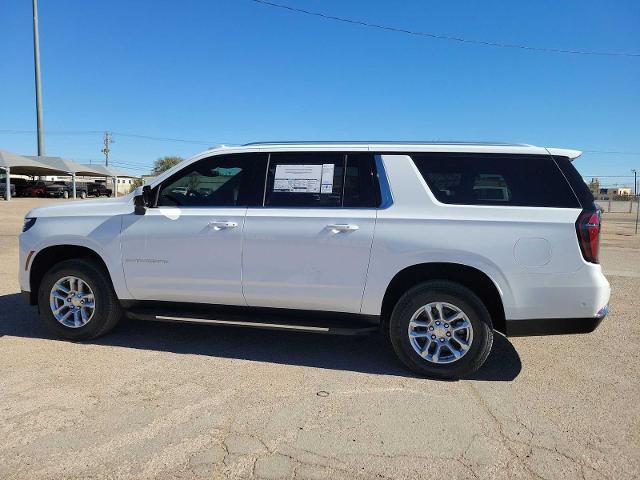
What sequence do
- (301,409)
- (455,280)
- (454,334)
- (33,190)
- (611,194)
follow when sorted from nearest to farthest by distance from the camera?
(301,409) → (454,334) → (455,280) → (33,190) → (611,194)

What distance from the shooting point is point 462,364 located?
394 centimetres

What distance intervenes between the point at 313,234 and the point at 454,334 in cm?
141

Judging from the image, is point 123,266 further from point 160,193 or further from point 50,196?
point 50,196

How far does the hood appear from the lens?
4.64 meters

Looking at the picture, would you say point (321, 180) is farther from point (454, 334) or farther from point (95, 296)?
point (95, 296)

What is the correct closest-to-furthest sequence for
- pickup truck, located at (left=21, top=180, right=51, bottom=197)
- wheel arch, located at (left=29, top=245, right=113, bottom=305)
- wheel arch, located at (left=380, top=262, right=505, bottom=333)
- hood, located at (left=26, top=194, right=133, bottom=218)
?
wheel arch, located at (left=380, top=262, right=505, bottom=333) → hood, located at (left=26, top=194, right=133, bottom=218) → wheel arch, located at (left=29, top=245, right=113, bottom=305) → pickup truck, located at (left=21, top=180, right=51, bottom=197)

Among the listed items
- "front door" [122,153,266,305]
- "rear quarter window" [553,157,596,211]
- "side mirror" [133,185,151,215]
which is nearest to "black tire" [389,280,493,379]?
"rear quarter window" [553,157,596,211]

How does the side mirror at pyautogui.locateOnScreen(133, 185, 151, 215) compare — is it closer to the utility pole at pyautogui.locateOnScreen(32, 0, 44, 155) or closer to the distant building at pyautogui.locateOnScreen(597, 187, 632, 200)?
the utility pole at pyautogui.locateOnScreen(32, 0, 44, 155)

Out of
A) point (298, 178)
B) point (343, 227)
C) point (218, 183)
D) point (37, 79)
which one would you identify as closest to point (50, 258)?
point (218, 183)

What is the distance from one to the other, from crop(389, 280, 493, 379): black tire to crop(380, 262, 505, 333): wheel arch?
111 mm

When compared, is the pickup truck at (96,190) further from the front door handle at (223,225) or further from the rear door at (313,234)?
the rear door at (313,234)

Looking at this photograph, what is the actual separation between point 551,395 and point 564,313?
63 centimetres

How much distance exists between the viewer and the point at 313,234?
4.09 meters

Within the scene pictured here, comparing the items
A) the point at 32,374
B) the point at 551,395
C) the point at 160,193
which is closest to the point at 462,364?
the point at 551,395
